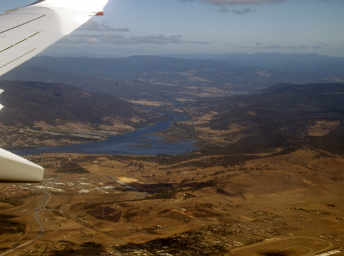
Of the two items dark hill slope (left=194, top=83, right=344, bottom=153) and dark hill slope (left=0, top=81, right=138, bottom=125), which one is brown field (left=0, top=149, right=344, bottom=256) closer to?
dark hill slope (left=194, top=83, right=344, bottom=153)

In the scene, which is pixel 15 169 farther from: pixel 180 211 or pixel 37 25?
pixel 180 211

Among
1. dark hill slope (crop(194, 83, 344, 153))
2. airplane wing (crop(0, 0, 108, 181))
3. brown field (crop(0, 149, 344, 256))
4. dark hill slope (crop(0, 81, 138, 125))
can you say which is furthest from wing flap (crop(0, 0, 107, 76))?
dark hill slope (crop(0, 81, 138, 125))

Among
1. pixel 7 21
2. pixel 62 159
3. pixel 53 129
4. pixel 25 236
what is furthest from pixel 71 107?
pixel 7 21

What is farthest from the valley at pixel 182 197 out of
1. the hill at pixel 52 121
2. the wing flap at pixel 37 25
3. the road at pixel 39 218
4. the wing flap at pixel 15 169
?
the wing flap at pixel 15 169

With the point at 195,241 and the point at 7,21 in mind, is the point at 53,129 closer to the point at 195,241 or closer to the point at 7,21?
the point at 195,241

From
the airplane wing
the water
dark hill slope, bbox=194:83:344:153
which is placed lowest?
the water

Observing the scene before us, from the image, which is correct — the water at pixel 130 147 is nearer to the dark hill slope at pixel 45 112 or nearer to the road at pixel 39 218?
the dark hill slope at pixel 45 112

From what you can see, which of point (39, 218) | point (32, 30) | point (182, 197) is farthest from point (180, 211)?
point (32, 30)
